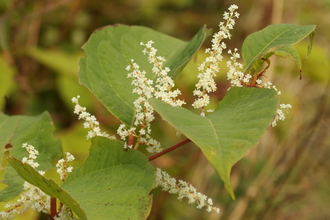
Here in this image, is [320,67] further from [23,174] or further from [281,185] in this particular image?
[23,174]

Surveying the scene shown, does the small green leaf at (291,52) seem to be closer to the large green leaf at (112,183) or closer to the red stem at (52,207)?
the large green leaf at (112,183)

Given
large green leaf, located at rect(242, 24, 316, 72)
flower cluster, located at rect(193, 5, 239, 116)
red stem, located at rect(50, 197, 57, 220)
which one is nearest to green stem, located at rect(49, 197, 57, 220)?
red stem, located at rect(50, 197, 57, 220)

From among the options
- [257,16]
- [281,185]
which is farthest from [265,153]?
[257,16]

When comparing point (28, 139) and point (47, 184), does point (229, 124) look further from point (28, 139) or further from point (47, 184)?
point (28, 139)

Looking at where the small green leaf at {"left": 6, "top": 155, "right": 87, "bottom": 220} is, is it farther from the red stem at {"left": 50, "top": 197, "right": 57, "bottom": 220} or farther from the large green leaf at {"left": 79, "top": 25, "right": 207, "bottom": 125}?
the large green leaf at {"left": 79, "top": 25, "right": 207, "bottom": 125}

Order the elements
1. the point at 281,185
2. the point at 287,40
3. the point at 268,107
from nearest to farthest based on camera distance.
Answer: the point at 268,107, the point at 287,40, the point at 281,185

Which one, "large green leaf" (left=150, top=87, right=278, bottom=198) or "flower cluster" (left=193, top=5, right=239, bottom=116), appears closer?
"large green leaf" (left=150, top=87, right=278, bottom=198)

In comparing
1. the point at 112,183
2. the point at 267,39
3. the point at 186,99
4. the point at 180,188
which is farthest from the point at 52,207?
the point at 186,99
